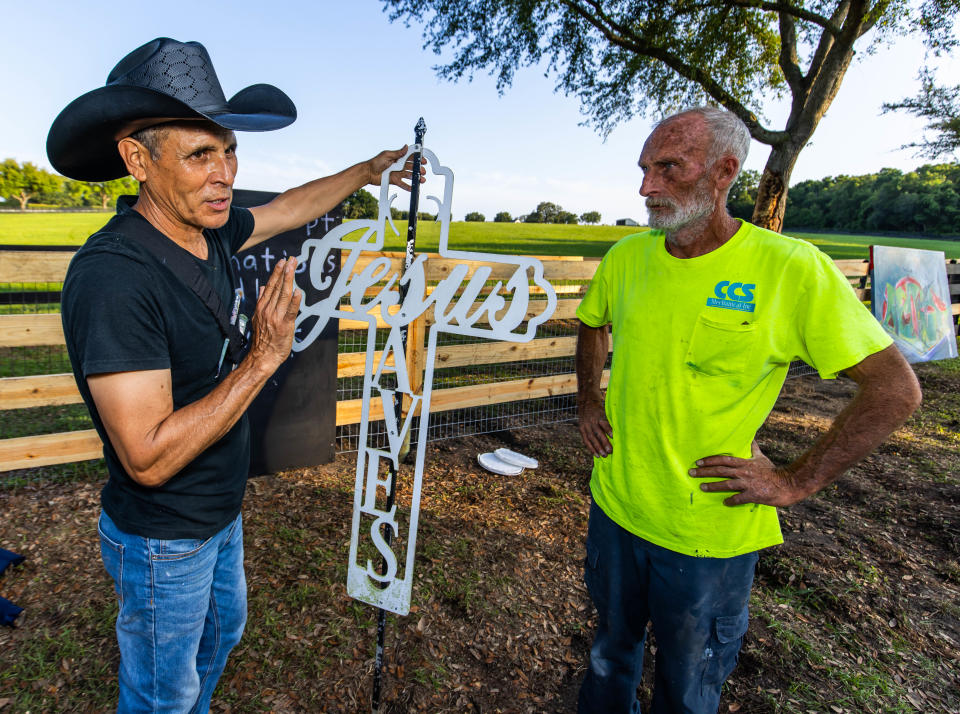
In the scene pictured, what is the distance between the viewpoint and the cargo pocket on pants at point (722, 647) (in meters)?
1.74

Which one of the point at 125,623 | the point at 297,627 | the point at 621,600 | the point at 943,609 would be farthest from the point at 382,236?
the point at 943,609

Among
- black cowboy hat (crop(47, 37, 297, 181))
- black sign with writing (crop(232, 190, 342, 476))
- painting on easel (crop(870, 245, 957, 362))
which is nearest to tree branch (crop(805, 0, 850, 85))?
painting on easel (crop(870, 245, 957, 362))

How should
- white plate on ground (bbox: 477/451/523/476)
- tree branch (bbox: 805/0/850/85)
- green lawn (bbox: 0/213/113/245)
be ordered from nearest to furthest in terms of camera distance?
white plate on ground (bbox: 477/451/523/476) → tree branch (bbox: 805/0/850/85) → green lawn (bbox: 0/213/113/245)

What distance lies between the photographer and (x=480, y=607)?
116 inches

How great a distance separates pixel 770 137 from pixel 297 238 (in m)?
8.33

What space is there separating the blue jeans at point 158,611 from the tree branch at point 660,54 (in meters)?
10.1

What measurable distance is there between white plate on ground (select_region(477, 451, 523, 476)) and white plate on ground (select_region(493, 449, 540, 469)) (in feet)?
0.14

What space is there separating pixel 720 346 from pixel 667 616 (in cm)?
93

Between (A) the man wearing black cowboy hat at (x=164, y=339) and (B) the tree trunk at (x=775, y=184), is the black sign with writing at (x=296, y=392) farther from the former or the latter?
(B) the tree trunk at (x=775, y=184)

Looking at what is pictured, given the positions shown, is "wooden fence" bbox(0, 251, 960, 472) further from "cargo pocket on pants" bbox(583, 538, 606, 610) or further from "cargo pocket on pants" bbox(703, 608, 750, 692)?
"cargo pocket on pants" bbox(703, 608, 750, 692)

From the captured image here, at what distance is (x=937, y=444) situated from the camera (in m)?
5.80

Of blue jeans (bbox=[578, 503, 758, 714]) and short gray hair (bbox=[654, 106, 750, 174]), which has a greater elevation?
short gray hair (bbox=[654, 106, 750, 174])

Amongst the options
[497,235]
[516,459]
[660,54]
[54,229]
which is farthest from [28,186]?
[516,459]

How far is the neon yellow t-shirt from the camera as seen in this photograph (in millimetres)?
1600
